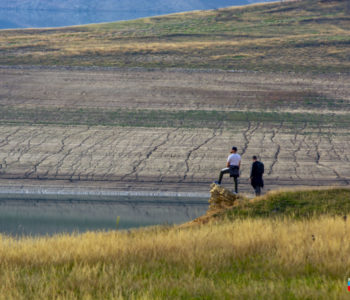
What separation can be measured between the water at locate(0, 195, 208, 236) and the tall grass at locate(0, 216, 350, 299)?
698cm

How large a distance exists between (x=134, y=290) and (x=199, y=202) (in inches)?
548

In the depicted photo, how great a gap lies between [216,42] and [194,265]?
115ft

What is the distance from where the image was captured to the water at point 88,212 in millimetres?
16766

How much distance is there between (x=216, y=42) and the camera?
137 feet

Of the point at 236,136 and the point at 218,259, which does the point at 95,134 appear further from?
the point at 218,259

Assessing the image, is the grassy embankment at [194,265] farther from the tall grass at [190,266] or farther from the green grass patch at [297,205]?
the green grass patch at [297,205]

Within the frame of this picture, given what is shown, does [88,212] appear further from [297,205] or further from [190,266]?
[190,266]

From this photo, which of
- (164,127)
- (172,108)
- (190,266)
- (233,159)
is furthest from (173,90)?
(190,266)

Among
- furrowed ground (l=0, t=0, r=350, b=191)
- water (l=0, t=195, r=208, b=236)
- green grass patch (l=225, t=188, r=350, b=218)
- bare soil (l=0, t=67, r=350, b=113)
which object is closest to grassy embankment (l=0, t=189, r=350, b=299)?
green grass patch (l=225, t=188, r=350, b=218)

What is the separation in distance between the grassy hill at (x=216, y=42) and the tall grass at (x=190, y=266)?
27133 mm

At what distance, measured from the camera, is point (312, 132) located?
26.5 meters

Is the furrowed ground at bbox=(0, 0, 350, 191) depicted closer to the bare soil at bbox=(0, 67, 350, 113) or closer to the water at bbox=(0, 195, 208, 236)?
the bare soil at bbox=(0, 67, 350, 113)

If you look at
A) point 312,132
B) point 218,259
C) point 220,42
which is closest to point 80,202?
point 312,132

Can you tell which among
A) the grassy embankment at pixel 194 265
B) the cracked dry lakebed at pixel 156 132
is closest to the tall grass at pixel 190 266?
the grassy embankment at pixel 194 265
